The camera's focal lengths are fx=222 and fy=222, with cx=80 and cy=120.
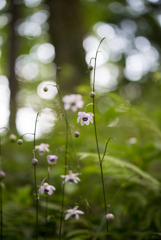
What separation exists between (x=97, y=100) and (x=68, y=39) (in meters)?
1.45

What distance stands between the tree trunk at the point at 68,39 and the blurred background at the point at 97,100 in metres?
0.02

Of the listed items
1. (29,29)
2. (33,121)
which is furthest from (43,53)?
(33,121)

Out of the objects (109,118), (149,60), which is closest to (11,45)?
(149,60)

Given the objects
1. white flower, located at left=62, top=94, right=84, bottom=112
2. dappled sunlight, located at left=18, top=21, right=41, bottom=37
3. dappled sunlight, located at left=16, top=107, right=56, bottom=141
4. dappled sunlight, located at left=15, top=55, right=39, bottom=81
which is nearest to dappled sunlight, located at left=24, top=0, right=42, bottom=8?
dappled sunlight, located at left=18, top=21, right=41, bottom=37

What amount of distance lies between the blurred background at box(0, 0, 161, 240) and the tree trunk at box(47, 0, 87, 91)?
0.06ft

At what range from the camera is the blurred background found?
2053 mm

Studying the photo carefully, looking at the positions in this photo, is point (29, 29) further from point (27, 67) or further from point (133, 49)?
point (133, 49)

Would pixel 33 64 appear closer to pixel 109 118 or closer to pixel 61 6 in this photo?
pixel 61 6

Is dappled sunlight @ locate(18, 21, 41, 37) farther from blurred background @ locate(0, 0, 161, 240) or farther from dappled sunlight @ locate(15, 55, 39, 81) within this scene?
dappled sunlight @ locate(15, 55, 39, 81)

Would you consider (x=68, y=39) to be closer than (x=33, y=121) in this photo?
No

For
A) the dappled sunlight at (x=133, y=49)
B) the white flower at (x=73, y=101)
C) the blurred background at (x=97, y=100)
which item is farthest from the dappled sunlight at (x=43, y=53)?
the white flower at (x=73, y=101)

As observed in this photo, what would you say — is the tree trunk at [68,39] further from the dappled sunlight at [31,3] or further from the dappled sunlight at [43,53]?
the dappled sunlight at [43,53]

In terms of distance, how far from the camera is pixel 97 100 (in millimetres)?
4285

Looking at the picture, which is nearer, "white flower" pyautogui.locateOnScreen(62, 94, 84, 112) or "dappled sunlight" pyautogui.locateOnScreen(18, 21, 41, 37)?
"white flower" pyautogui.locateOnScreen(62, 94, 84, 112)
